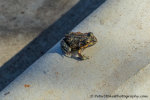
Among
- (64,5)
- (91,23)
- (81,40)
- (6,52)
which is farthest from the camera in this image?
(64,5)

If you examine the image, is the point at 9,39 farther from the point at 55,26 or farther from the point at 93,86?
the point at 93,86

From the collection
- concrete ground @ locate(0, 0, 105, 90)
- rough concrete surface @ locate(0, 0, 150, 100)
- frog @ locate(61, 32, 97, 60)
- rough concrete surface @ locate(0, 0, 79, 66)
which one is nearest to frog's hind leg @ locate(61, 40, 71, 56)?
frog @ locate(61, 32, 97, 60)

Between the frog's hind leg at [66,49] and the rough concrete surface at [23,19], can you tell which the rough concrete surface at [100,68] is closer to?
the frog's hind leg at [66,49]

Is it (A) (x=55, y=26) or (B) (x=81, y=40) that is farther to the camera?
(A) (x=55, y=26)

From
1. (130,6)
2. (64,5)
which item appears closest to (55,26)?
(64,5)

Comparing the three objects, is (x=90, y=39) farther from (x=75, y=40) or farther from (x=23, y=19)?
(x=23, y=19)

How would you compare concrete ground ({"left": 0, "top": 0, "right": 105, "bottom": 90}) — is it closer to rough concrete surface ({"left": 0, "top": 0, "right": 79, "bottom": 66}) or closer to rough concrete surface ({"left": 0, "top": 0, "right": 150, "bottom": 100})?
rough concrete surface ({"left": 0, "top": 0, "right": 79, "bottom": 66})

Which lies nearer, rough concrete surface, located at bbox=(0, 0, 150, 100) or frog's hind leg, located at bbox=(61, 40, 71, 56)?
rough concrete surface, located at bbox=(0, 0, 150, 100)
